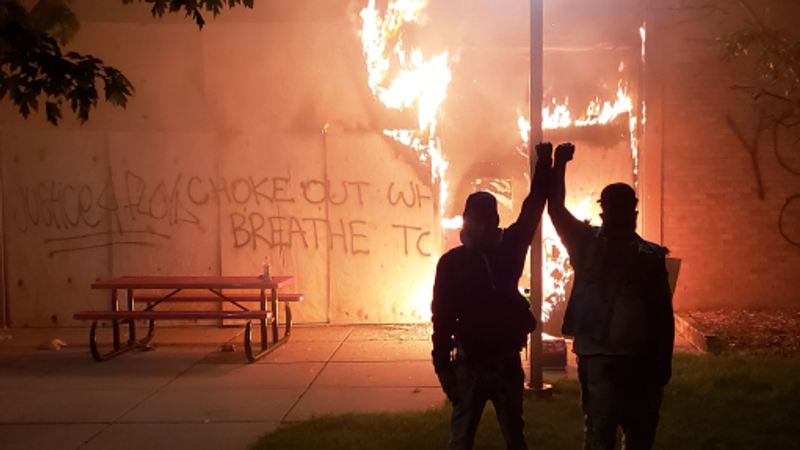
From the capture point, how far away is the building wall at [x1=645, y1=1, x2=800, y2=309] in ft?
29.7

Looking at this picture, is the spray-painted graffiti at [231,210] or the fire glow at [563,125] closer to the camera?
the fire glow at [563,125]

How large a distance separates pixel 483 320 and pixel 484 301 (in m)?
0.09

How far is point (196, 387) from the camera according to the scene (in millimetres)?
6617

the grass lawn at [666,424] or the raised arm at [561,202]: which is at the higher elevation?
the raised arm at [561,202]

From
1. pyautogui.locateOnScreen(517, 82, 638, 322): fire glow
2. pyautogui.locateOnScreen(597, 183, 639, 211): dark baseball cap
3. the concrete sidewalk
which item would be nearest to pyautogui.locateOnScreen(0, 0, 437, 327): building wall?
the concrete sidewalk

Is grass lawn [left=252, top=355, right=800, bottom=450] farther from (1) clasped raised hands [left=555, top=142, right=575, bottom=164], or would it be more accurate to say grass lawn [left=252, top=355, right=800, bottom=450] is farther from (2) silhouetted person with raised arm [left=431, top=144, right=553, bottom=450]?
(1) clasped raised hands [left=555, top=142, right=575, bottom=164]

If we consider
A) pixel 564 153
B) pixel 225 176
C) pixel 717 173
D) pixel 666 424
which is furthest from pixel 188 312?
pixel 717 173

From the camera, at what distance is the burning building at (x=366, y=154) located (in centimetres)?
911

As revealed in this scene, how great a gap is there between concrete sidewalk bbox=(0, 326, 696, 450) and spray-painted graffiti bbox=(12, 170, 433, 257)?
1248mm

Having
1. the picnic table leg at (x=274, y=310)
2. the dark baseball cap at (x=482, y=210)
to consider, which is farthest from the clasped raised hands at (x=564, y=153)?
the picnic table leg at (x=274, y=310)

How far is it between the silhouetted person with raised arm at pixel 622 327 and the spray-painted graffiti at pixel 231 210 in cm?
601

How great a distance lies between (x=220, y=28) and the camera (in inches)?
368

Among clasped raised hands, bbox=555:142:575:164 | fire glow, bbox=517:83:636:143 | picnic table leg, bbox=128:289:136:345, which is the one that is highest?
fire glow, bbox=517:83:636:143

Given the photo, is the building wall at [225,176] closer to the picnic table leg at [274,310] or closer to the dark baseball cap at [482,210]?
the picnic table leg at [274,310]
